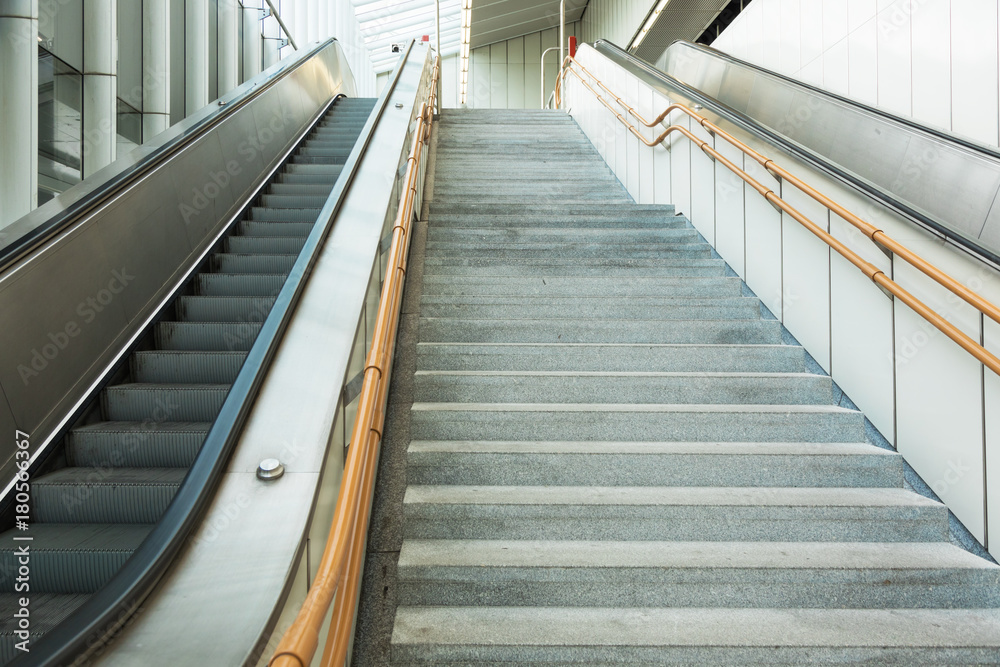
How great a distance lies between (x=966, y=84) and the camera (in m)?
3.56

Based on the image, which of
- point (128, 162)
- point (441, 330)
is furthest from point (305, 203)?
point (441, 330)

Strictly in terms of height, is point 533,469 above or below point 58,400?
below

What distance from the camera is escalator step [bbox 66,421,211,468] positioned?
2439mm

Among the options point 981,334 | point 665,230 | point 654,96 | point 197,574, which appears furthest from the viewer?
point 654,96

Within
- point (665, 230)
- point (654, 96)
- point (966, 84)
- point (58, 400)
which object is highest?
point (654, 96)

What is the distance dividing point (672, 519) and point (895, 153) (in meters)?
2.52

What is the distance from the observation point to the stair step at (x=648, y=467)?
2531 mm

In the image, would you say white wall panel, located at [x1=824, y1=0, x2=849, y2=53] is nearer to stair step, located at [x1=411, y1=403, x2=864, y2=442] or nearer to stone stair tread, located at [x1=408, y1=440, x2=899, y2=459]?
stair step, located at [x1=411, y1=403, x2=864, y2=442]

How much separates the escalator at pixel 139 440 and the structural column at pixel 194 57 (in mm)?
3904

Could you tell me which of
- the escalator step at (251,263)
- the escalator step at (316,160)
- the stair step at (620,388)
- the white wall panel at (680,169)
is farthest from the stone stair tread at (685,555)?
the escalator step at (316,160)

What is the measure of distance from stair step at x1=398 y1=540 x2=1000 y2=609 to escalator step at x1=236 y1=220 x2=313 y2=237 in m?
2.96

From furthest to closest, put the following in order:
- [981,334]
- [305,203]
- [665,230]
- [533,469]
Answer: [305,203], [665,230], [533,469], [981,334]

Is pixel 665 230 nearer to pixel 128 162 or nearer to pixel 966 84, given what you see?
pixel 966 84

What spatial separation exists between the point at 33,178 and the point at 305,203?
1702mm
